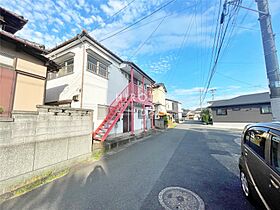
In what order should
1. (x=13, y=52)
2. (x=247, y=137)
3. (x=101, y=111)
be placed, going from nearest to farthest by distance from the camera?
(x=247, y=137) → (x=13, y=52) → (x=101, y=111)

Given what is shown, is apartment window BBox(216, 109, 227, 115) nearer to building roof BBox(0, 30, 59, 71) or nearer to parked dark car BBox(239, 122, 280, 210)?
parked dark car BBox(239, 122, 280, 210)

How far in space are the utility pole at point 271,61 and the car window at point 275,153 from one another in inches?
77.9

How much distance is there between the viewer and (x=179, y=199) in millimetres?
2832

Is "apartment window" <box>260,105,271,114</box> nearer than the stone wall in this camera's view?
No

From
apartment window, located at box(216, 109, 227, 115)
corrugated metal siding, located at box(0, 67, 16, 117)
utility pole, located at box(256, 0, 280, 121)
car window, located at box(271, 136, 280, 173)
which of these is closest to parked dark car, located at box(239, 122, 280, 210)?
car window, located at box(271, 136, 280, 173)

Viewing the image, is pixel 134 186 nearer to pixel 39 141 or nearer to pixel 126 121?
pixel 39 141

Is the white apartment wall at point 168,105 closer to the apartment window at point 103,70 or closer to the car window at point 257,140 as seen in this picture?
the apartment window at point 103,70

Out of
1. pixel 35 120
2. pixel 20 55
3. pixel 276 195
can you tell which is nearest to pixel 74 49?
pixel 20 55

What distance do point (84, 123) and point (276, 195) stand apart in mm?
5278

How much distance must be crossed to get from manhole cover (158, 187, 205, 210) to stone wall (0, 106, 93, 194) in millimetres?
3255

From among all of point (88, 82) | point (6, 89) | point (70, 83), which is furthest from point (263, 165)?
point (70, 83)

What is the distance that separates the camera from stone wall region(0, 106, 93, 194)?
305cm

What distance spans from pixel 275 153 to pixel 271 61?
2.81m

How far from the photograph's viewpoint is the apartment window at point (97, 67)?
811 centimetres
